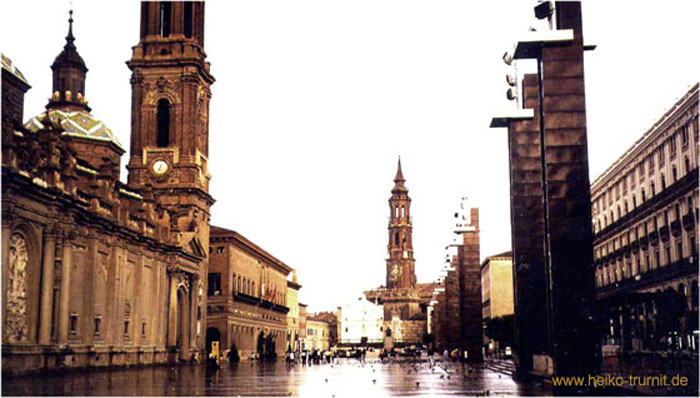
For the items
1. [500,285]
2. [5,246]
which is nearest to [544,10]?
[5,246]

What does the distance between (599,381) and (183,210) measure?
157 feet

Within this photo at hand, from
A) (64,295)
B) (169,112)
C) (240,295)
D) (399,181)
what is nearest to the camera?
→ (64,295)

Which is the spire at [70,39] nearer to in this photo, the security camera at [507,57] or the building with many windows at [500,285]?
the security camera at [507,57]

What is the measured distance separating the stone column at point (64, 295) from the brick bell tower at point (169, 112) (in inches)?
890

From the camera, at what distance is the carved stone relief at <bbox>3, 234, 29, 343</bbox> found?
34.4 m

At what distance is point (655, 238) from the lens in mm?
57344

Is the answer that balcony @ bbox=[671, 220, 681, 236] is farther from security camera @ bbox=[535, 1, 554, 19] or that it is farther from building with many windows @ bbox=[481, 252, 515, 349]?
building with many windows @ bbox=[481, 252, 515, 349]

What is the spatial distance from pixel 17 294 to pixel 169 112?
30595 mm

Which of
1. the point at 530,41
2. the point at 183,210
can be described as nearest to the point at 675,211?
the point at 183,210

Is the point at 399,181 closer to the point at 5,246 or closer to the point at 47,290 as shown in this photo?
the point at 47,290

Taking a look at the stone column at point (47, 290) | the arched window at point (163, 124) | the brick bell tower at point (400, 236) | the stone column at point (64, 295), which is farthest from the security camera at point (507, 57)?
the brick bell tower at point (400, 236)

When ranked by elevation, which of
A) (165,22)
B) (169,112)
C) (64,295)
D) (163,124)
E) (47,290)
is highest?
(165,22)

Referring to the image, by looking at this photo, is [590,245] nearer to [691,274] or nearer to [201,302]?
[691,274]

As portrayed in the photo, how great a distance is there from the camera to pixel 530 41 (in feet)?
66.4
